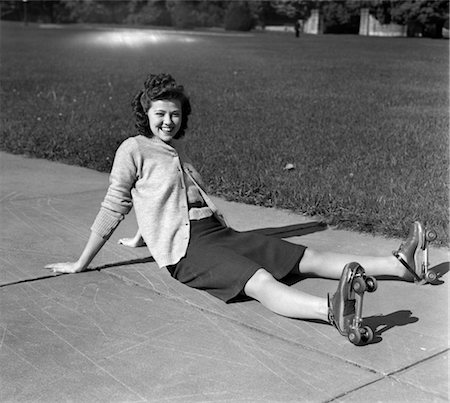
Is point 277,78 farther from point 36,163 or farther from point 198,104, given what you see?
point 36,163

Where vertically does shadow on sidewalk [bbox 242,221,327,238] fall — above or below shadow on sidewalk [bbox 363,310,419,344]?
below

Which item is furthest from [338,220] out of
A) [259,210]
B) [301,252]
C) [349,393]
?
[349,393]

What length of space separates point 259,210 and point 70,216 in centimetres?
118

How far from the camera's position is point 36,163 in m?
7.15

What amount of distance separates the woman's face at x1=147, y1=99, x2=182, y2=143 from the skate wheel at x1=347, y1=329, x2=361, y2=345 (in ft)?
4.51

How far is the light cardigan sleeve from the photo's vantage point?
391 centimetres

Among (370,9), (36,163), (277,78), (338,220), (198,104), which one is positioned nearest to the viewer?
(338,220)

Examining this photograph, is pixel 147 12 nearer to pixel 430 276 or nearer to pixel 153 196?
pixel 153 196

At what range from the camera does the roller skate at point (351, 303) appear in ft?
9.90

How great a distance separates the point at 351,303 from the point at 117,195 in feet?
4.40

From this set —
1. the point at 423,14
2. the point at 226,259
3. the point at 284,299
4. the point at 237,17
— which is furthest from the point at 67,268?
the point at 237,17

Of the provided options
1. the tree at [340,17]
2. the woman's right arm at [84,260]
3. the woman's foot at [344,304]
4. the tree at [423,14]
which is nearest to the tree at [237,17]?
the tree at [340,17]

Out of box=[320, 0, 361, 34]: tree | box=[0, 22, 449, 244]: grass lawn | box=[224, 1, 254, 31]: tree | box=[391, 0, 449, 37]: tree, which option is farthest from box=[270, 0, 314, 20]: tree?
box=[0, 22, 449, 244]: grass lawn

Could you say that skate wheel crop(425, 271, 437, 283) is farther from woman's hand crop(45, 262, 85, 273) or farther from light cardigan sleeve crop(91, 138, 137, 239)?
woman's hand crop(45, 262, 85, 273)
